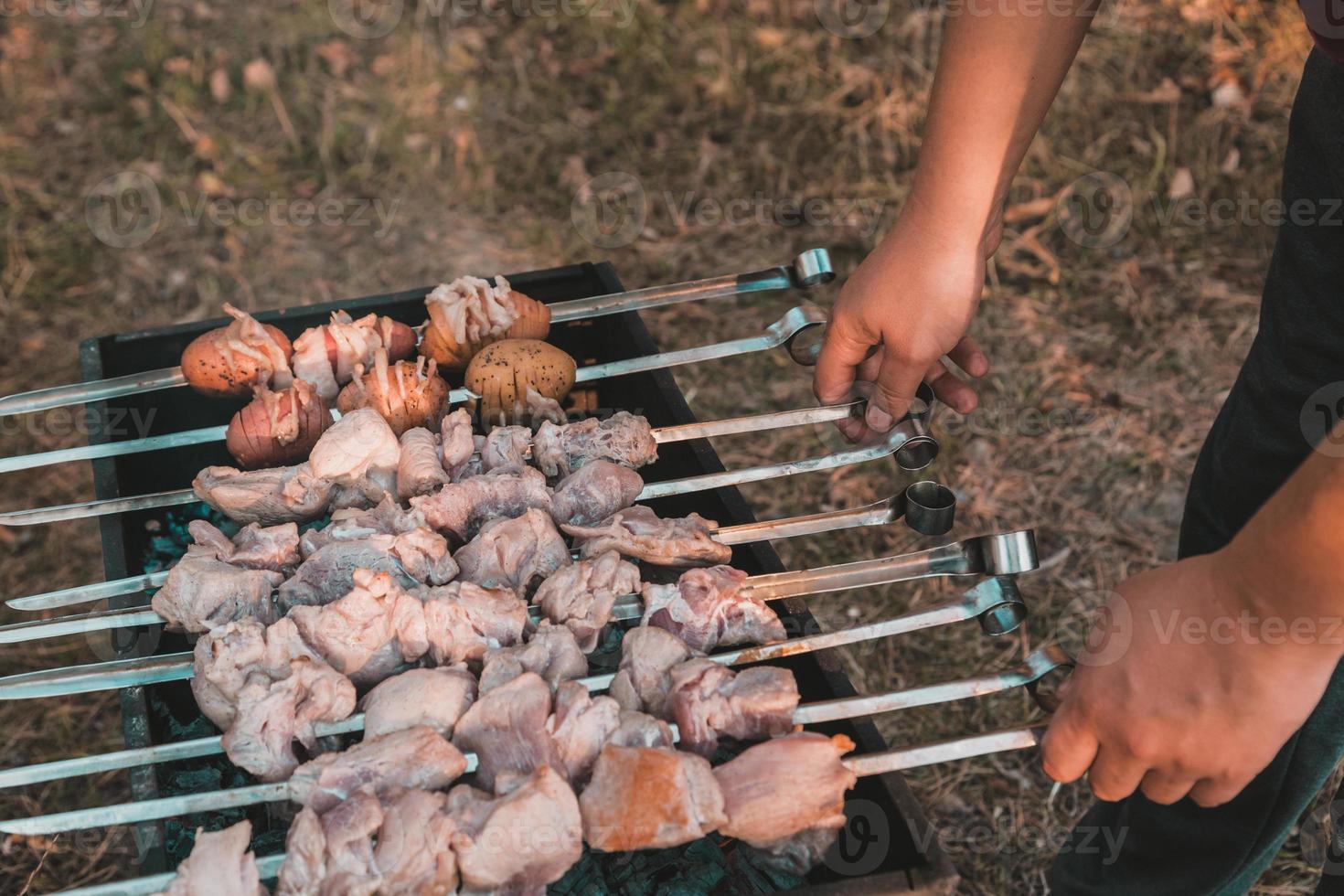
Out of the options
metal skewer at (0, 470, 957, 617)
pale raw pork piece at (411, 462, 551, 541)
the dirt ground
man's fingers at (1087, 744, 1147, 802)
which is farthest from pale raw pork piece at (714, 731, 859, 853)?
the dirt ground

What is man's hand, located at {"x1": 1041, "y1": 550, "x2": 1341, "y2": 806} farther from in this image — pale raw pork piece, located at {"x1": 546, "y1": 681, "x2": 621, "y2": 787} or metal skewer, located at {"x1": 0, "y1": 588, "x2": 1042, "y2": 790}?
pale raw pork piece, located at {"x1": 546, "y1": 681, "x2": 621, "y2": 787}

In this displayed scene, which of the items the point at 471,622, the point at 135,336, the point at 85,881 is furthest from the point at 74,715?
the point at 471,622

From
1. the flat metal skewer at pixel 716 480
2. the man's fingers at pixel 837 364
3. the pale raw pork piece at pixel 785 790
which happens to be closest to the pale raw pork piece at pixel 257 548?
the flat metal skewer at pixel 716 480

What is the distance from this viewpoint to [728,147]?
240 inches

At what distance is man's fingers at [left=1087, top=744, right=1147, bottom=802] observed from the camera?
5.62ft

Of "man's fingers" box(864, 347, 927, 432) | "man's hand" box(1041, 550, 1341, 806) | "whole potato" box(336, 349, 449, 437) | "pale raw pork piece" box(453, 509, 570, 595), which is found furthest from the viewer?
"whole potato" box(336, 349, 449, 437)

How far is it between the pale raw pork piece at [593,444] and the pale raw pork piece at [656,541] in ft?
0.74

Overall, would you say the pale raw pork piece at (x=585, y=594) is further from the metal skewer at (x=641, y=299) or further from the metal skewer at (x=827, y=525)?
the metal skewer at (x=641, y=299)

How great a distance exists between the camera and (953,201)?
2170 millimetres

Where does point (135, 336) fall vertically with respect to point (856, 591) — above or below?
above

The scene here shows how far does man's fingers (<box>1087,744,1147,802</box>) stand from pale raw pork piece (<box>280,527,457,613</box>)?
3.97ft

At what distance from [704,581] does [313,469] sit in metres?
0.88

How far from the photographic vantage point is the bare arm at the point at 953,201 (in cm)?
202

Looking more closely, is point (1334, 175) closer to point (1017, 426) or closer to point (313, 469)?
point (313, 469)
